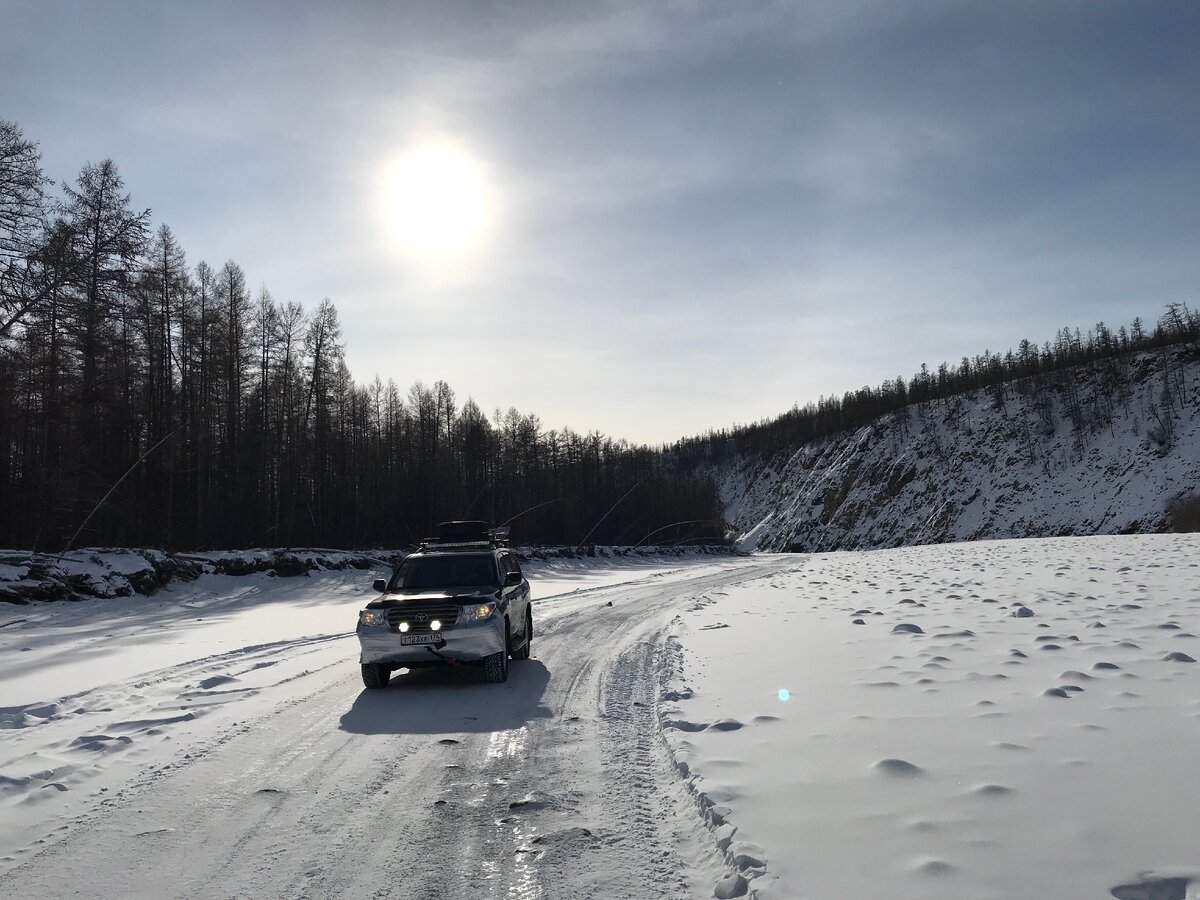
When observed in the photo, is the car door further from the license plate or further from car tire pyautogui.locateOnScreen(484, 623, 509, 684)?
the license plate

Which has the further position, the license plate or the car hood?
the car hood

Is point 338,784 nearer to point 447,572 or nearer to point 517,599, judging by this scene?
point 447,572

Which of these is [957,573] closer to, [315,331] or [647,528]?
[315,331]

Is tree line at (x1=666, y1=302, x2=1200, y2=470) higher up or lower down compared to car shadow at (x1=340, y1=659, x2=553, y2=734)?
higher up

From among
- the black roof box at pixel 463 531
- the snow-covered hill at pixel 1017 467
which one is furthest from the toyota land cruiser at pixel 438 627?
the snow-covered hill at pixel 1017 467

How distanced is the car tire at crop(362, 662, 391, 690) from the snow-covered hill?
94.4 meters

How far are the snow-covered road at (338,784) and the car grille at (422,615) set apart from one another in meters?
0.86

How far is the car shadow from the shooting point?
7.64 m

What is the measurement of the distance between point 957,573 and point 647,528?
8948cm

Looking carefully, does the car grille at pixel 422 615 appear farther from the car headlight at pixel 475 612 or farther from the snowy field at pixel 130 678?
the snowy field at pixel 130 678

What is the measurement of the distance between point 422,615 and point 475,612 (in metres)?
0.69

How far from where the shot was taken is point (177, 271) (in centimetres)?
3903

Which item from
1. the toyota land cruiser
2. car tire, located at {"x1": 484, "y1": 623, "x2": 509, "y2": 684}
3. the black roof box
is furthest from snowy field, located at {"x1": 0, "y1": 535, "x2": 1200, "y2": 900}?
the black roof box

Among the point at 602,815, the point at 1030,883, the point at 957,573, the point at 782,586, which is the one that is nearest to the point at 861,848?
the point at 1030,883
